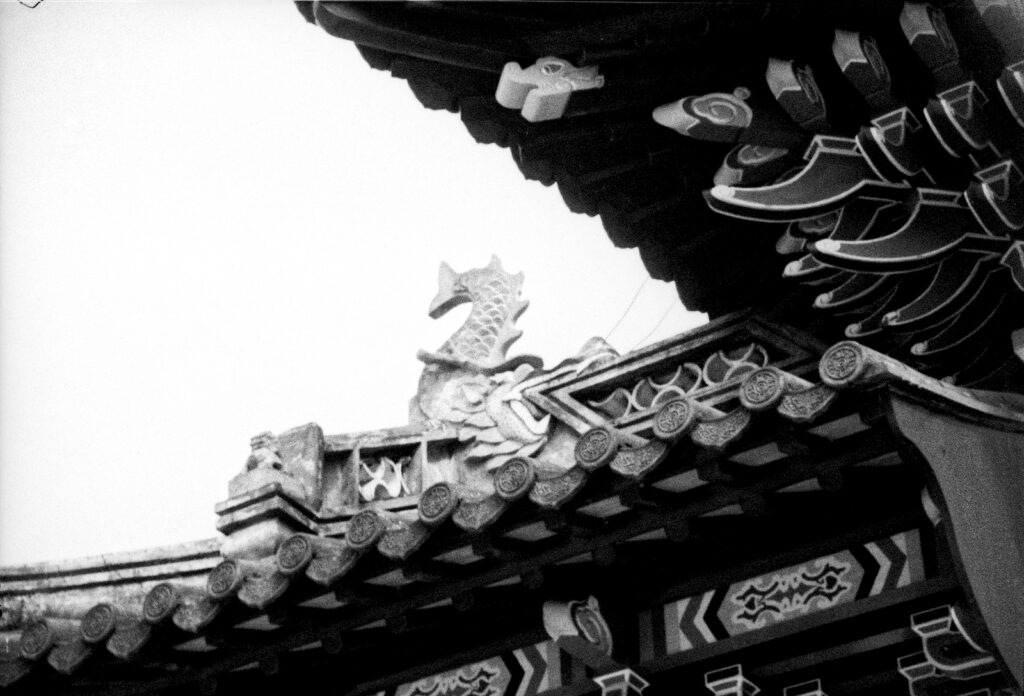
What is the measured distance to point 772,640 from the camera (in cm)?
739

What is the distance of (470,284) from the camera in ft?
37.2

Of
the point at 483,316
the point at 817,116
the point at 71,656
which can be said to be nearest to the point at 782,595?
the point at 817,116

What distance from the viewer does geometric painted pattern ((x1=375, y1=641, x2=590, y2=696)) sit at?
7902mm

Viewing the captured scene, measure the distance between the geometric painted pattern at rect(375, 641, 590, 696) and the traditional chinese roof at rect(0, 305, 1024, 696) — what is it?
13 mm

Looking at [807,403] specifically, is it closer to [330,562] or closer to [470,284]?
[330,562]

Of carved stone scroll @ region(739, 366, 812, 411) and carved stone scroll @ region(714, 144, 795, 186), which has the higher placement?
carved stone scroll @ region(714, 144, 795, 186)

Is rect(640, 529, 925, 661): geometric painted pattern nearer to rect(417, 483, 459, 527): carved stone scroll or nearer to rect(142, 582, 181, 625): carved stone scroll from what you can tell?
rect(417, 483, 459, 527): carved stone scroll

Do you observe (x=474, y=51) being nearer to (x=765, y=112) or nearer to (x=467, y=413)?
(x=765, y=112)

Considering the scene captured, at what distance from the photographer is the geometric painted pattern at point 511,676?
7.90 metres

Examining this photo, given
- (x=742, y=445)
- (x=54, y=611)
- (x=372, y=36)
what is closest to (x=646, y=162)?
(x=372, y=36)

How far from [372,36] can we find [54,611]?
4.04 m

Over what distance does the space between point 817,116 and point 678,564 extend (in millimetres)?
2273

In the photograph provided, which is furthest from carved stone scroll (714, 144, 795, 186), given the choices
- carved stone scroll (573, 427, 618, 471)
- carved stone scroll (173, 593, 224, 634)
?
carved stone scroll (173, 593, 224, 634)

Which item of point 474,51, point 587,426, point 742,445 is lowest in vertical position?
point 742,445
